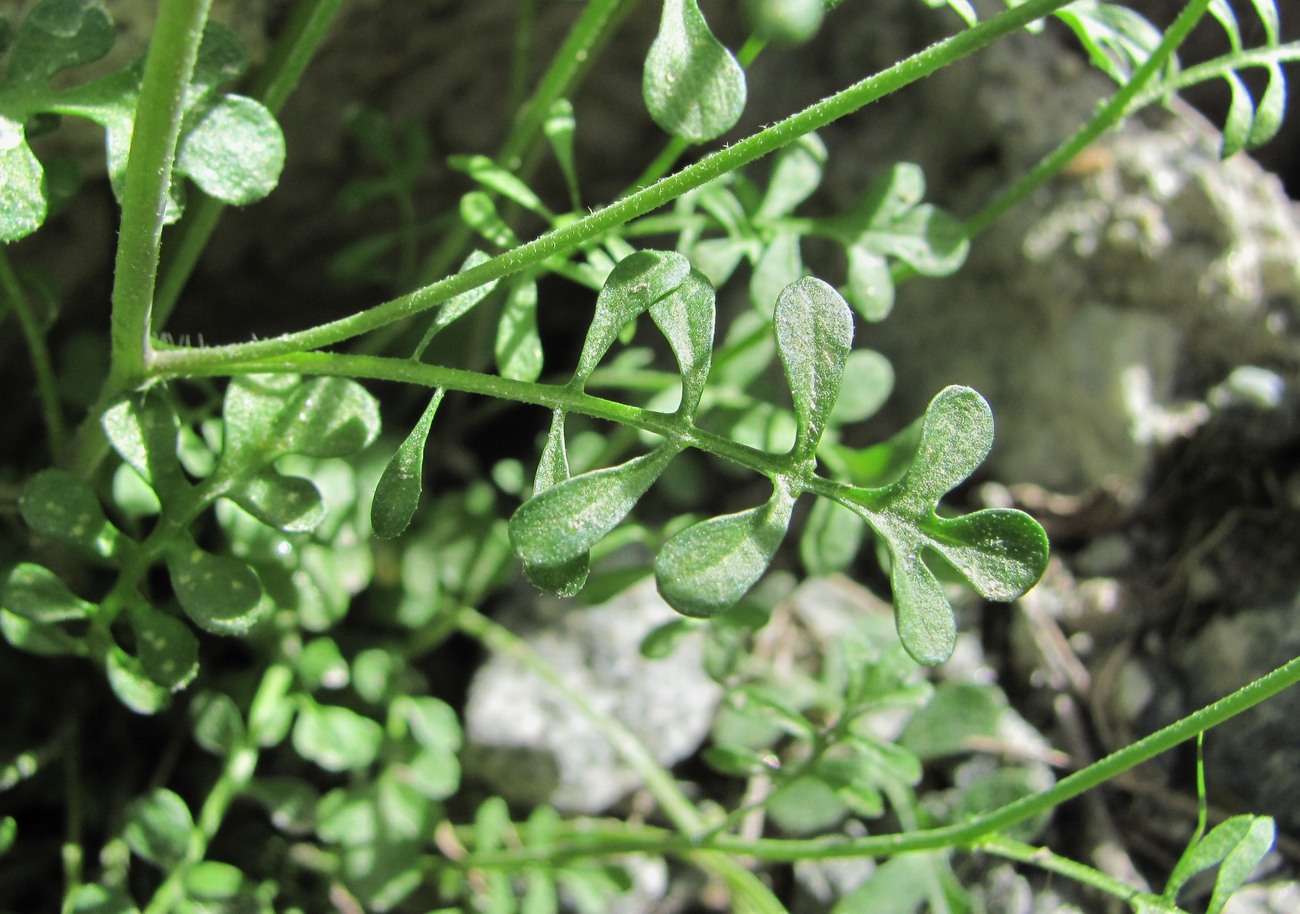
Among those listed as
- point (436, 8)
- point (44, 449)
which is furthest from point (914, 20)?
point (44, 449)

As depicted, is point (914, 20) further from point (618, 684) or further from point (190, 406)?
point (190, 406)

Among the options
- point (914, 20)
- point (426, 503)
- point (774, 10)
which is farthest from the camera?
point (914, 20)

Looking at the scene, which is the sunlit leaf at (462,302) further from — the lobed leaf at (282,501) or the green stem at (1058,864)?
the green stem at (1058,864)

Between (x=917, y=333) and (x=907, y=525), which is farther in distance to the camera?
(x=917, y=333)

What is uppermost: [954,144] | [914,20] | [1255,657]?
[914,20]

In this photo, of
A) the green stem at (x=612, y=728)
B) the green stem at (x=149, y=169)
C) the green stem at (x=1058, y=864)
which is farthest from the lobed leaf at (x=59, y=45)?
the green stem at (x=1058, y=864)

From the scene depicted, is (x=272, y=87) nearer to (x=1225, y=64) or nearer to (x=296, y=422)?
(x=296, y=422)
